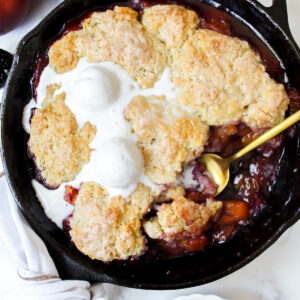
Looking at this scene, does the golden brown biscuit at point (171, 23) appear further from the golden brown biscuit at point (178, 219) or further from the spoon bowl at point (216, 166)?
the golden brown biscuit at point (178, 219)

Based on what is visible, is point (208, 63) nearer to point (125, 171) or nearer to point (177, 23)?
point (177, 23)

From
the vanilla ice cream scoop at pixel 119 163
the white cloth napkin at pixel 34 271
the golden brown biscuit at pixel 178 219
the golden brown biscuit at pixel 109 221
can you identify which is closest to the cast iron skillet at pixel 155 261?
the white cloth napkin at pixel 34 271

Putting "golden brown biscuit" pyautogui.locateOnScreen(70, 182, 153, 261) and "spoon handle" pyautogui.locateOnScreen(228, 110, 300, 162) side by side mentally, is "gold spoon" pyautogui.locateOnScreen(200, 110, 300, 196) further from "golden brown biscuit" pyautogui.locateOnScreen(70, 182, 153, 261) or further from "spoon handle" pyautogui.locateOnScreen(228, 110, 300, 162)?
"golden brown biscuit" pyautogui.locateOnScreen(70, 182, 153, 261)

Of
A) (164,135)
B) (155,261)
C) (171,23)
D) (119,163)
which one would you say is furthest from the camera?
(155,261)

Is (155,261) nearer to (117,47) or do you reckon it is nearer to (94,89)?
(94,89)

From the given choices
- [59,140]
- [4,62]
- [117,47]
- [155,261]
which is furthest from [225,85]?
[4,62]
